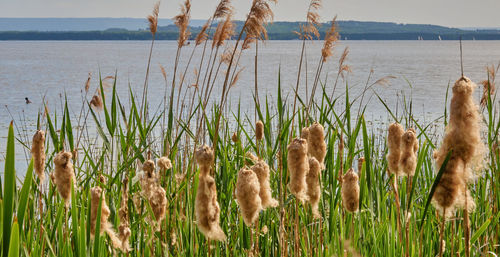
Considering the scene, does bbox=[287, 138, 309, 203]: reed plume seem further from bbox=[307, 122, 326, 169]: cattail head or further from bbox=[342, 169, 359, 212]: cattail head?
bbox=[307, 122, 326, 169]: cattail head

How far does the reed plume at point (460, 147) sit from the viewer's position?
1341 millimetres

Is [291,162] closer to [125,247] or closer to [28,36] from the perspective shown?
[125,247]

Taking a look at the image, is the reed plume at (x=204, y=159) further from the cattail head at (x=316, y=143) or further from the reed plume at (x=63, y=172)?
the cattail head at (x=316, y=143)

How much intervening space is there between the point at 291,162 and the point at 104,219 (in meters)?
0.57

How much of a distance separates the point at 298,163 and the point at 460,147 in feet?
1.70

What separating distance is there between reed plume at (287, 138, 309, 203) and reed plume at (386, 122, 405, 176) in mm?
305

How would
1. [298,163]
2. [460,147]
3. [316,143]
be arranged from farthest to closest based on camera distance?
[316,143], [298,163], [460,147]

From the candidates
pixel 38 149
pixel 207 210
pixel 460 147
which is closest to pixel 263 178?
pixel 207 210

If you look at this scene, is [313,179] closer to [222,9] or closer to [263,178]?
[263,178]

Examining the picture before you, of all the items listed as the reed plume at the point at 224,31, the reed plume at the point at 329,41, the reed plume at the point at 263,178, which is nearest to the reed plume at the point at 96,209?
the reed plume at the point at 263,178

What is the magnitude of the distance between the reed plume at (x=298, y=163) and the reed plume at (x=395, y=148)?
0.31 metres

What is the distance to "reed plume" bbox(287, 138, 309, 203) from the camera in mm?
1722

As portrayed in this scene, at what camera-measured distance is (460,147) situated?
1344 mm

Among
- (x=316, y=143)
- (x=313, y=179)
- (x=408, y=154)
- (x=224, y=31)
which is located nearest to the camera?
(x=408, y=154)
